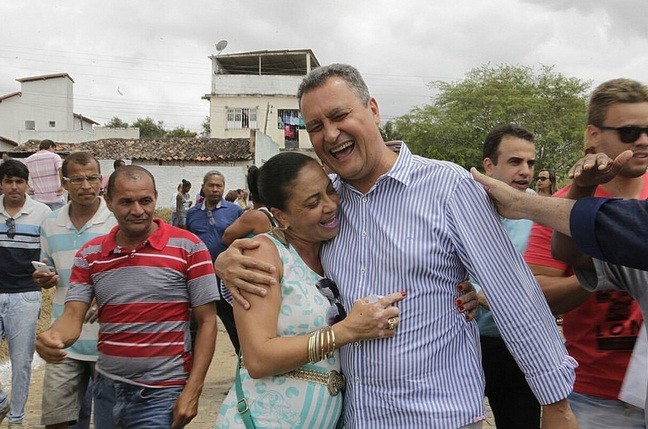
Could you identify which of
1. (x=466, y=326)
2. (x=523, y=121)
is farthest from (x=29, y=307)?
(x=523, y=121)

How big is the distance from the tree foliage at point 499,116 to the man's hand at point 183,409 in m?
32.3

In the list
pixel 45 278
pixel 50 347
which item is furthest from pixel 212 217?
pixel 50 347

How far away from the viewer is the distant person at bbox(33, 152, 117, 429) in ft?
12.5

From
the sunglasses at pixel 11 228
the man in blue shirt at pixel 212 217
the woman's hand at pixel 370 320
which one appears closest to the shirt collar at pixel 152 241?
the woman's hand at pixel 370 320

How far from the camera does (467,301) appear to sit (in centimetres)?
223

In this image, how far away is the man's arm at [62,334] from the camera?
2.90 meters

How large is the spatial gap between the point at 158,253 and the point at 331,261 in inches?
50.0

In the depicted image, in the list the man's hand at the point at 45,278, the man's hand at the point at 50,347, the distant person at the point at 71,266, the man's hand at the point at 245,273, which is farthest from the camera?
the distant person at the point at 71,266

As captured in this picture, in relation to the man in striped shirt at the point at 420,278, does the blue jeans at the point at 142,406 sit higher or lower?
lower

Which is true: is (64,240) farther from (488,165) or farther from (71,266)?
(488,165)

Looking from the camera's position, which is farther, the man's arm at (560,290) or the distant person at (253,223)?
the distant person at (253,223)

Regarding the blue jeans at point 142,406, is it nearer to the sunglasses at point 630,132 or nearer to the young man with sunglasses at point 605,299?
the young man with sunglasses at point 605,299

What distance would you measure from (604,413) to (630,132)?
116 cm

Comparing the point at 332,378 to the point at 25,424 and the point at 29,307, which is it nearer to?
the point at 29,307
